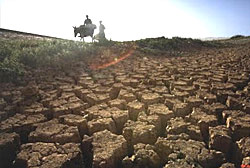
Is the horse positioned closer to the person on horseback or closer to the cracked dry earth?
the person on horseback

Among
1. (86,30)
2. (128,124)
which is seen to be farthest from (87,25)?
(128,124)

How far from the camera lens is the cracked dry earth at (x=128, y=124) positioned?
2609mm

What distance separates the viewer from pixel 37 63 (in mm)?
6867

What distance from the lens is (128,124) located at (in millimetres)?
3273

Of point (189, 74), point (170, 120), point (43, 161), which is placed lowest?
point (43, 161)

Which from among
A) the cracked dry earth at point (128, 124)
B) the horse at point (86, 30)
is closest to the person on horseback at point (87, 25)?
the horse at point (86, 30)

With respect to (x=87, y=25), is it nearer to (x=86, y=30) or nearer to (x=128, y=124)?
(x=86, y=30)

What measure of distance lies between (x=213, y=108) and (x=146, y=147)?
1.39 metres

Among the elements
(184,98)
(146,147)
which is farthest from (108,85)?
(146,147)

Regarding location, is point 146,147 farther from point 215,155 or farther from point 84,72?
point 84,72

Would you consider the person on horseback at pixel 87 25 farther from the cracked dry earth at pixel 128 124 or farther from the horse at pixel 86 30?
the cracked dry earth at pixel 128 124

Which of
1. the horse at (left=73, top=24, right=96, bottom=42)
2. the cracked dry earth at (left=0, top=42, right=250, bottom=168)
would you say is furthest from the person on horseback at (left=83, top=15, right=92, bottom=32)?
the cracked dry earth at (left=0, top=42, right=250, bottom=168)

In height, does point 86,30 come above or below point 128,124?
above

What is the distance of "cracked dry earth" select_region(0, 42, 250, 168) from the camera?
103 inches
